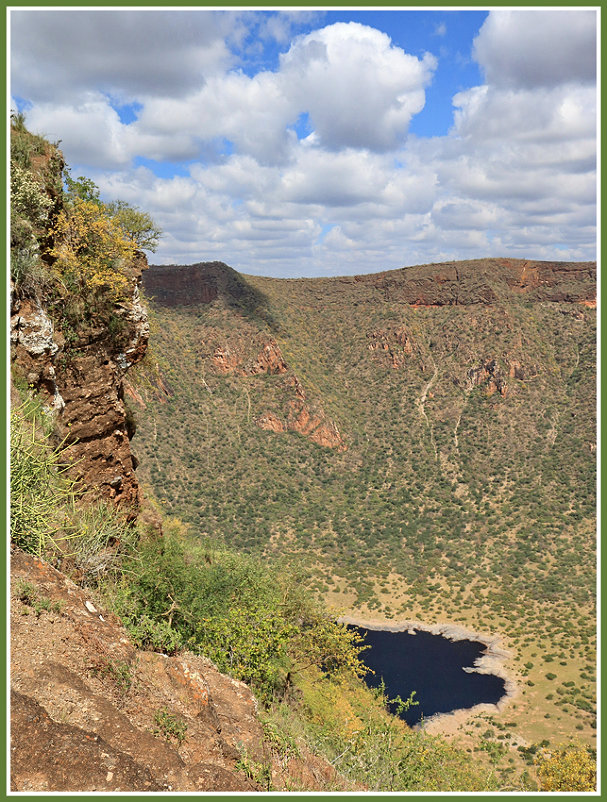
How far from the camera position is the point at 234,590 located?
16500mm

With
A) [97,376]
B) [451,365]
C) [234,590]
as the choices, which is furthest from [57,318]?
[451,365]

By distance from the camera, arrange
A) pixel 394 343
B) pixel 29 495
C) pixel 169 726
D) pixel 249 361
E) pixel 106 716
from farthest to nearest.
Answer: pixel 394 343 → pixel 249 361 → pixel 29 495 → pixel 169 726 → pixel 106 716

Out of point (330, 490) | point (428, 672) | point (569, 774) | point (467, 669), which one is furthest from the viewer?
point (330, 490)

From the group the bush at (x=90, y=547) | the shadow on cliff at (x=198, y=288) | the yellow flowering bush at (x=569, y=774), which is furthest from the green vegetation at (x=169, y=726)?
the shadow on cliff at (x=198, y=288)

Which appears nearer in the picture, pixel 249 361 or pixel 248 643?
pixel 248 643

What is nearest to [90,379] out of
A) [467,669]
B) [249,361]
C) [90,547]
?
[90,547]

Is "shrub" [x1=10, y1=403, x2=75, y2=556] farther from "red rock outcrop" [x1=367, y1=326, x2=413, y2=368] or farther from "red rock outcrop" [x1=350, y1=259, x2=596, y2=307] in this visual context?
"red rock outcrop" [x1=350, y1=259, x2=596, y2=307]

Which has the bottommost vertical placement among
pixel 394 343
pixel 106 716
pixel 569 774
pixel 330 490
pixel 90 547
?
pixel 569 774

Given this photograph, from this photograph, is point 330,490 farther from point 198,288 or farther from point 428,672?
point 198,288

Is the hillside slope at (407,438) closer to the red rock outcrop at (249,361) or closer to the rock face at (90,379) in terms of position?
the red rock outcrop at (249,361)

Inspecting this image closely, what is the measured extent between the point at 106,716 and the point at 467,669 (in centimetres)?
4006

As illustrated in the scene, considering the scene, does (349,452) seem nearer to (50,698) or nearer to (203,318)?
(203,318)

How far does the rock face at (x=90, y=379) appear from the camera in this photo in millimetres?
10695

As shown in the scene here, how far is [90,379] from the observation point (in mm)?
12625
